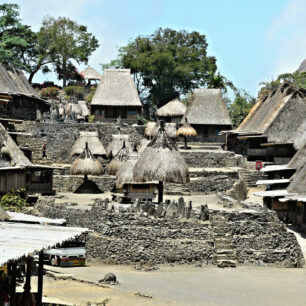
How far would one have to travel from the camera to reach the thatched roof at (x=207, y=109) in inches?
2350

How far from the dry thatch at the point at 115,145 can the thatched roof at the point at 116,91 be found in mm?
7499

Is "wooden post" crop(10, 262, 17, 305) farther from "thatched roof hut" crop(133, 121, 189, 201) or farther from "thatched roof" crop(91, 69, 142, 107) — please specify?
"thatched roof" crop(91, 69, 142, 107)

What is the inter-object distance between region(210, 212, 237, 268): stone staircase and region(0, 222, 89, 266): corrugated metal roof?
12.0 meters

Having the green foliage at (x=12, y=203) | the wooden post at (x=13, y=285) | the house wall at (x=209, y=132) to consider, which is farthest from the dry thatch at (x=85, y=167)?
the wooden post at (x=13, y=285)

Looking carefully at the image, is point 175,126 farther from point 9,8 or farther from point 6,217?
point 6,217

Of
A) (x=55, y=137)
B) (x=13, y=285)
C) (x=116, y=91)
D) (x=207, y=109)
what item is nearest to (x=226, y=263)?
(x=13, y=285)

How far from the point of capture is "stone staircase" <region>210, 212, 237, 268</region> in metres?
28.4

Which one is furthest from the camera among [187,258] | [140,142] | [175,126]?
[175,126]

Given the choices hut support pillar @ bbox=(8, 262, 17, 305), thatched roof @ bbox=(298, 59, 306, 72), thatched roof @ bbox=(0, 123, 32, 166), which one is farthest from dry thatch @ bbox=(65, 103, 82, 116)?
hut support pillar @ bbox=(8, 262, 17, 305)

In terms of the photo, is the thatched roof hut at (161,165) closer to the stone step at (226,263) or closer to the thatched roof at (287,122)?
the stone step at (226,263)

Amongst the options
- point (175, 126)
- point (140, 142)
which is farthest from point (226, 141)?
point (140, 142)

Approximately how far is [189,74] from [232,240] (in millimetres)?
43783

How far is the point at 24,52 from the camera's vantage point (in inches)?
Answer: 2977

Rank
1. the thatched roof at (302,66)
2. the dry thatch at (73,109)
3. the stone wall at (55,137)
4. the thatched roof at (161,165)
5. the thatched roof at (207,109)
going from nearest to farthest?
1. the thatched roof at (161,165)
2. the stone wall at (55,137)
3. the thatched roof at (207,109)
4. the dry thatch at (73,109)
5. the thatched roof at (302,66)
